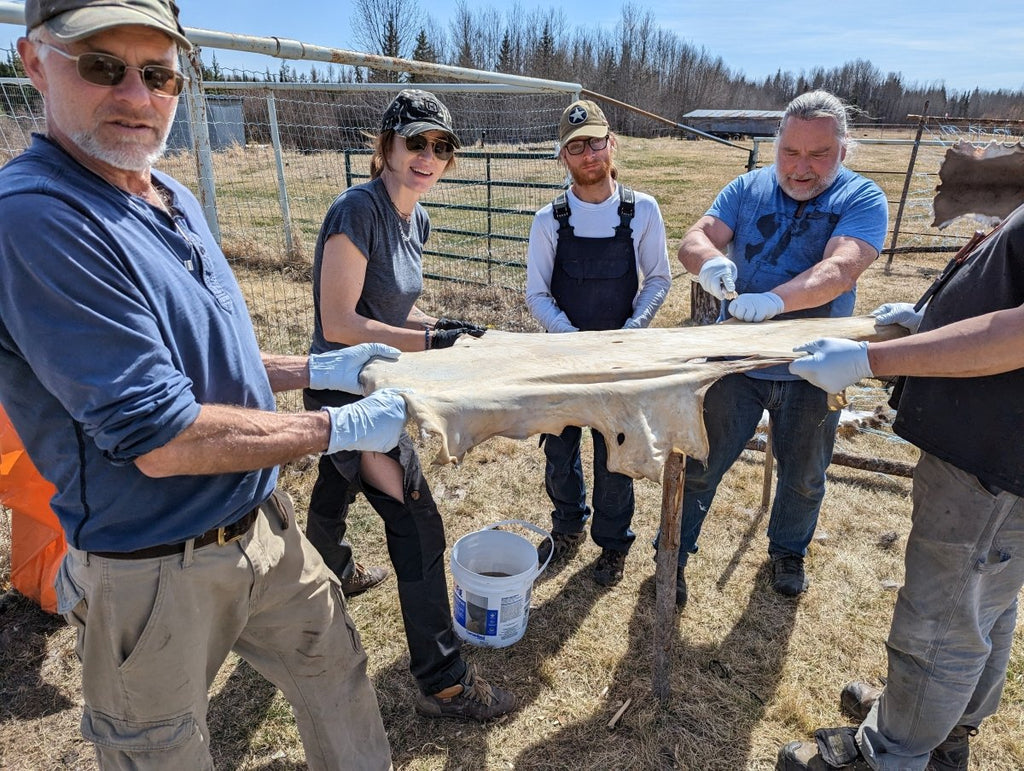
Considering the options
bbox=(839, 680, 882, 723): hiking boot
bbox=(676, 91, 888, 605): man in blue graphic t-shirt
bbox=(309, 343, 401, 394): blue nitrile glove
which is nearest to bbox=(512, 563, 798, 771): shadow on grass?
bbox=(839, 680, 882, 723): hiking boot

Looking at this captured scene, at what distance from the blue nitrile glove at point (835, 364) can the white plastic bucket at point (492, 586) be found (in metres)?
1.37

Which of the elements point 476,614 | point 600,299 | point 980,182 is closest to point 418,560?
point 476,614

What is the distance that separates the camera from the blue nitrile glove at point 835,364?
6.07 feet

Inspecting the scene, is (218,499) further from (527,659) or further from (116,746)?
(527,659)

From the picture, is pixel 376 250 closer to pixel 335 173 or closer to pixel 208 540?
pixel 208 540

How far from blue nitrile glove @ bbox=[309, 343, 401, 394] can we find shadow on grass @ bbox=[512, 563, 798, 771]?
1476 mm

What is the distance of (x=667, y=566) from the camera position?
7.72 ft

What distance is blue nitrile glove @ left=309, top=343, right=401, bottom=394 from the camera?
1.98 m

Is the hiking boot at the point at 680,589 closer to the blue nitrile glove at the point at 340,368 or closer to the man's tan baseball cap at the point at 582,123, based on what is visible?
the blue nitrile glove at the point at 340,368

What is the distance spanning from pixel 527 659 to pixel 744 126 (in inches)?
1516

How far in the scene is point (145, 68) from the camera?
4.59 feet

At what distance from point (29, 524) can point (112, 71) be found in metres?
2.28

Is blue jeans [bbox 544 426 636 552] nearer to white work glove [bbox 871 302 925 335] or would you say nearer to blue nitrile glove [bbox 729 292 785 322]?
blue nitrile glove [bbox 729 292 785 322]

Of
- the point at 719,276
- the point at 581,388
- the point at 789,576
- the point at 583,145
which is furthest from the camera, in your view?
the point at 789,576
